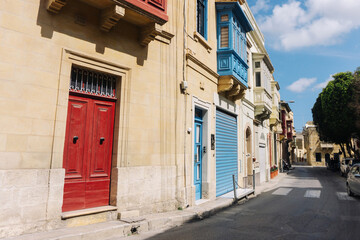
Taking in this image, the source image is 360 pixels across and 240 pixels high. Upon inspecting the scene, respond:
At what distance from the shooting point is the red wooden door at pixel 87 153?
542 centimetres

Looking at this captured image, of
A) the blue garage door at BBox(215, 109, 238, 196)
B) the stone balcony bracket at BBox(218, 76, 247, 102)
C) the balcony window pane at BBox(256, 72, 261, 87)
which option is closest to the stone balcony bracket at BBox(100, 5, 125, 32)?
the stone balcony bracket at BBox(218, 76, 247, 102)

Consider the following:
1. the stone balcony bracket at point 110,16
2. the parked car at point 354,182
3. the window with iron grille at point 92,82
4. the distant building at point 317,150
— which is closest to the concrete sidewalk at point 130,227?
the window with iron grille at point 92,82

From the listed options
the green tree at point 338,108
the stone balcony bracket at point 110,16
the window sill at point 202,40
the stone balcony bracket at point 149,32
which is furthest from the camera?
the green tree at point 338,108

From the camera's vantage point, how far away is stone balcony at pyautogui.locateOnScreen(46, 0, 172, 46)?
18.0 feet

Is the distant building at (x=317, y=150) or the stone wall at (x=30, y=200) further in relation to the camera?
the distant building at (x=317, y=150)

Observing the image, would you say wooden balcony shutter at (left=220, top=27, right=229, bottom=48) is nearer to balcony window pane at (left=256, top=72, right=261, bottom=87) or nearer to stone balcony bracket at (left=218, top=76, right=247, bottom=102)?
stone balcony bracket at (left=218, top=76, right=247, bottom=102)

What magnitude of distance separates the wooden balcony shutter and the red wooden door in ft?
21.2

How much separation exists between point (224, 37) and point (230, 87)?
2.19m

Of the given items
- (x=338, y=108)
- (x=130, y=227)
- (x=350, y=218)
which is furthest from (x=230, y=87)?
(x=338, y=108)

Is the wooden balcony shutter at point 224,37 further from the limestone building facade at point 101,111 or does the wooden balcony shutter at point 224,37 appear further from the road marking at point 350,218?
the road marking at point 350,218

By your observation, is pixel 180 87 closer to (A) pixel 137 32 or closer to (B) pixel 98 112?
(A) pixel 137 32

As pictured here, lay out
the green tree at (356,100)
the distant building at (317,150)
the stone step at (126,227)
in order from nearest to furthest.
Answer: the stone step at (126,227) → the green tree at (356,100) → the distant building at (317,150)

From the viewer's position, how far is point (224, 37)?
1099 centimetres

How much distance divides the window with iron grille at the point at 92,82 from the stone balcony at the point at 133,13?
3.54ft
